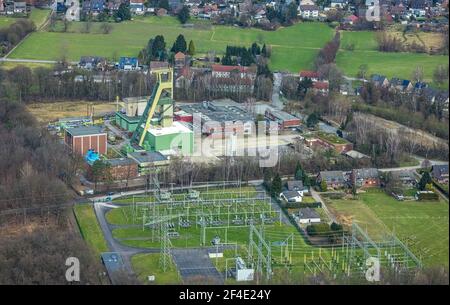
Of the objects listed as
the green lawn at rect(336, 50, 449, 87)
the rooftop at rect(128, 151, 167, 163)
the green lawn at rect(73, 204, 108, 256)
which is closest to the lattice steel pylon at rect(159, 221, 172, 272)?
the green lawn at rect(73, 204, 108, 256)

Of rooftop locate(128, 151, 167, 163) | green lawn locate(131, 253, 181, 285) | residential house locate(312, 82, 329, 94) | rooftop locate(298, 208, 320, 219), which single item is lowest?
green lawn locate(131, 253, 181, 285)

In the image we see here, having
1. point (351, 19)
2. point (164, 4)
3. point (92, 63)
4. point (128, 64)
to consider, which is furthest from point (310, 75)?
point (164, 4)

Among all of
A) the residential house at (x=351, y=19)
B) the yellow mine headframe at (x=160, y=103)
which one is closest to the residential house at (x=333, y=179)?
the yellow mine headframe at (x=160, y=103)

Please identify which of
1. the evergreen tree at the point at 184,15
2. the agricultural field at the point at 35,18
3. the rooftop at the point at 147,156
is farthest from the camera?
the evergreen tree at the point at 184,15

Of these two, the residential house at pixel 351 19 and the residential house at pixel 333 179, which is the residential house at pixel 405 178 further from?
the residential house at pixel 351 19

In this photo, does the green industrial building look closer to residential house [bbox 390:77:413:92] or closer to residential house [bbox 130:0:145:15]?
residential house [bbox 390:77:413:92]

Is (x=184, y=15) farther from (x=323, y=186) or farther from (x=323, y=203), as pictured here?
(x=323, y=203)

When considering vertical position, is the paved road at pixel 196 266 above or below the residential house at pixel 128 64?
below
